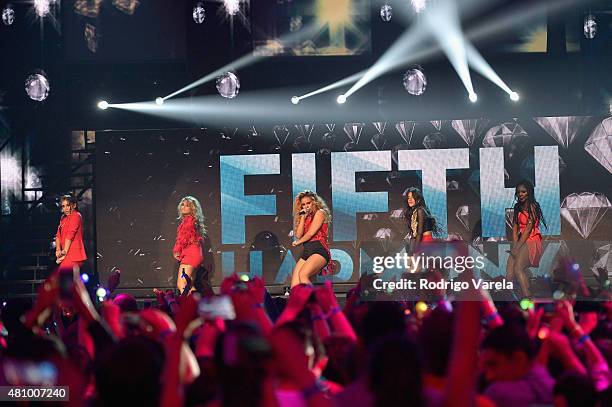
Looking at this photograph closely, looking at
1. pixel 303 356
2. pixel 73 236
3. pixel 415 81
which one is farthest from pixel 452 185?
pixel 303 356

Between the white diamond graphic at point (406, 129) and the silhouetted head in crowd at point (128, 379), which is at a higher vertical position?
the white diamond graphic at point (406, 129)

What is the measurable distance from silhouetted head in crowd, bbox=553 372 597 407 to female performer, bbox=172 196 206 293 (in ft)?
33.4

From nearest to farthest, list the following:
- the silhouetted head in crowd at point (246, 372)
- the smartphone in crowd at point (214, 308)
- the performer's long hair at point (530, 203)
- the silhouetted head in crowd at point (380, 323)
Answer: the silhouetted head in crowd at point (246, 372), the smartphone in crowd at point (214, 308), the silhouetted head in crowd at point (380, 323), the performer's long hair at point (530, 203)

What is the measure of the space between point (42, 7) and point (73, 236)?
327 cm

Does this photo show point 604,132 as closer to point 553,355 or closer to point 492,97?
point 492,97

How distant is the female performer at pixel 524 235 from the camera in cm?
1309

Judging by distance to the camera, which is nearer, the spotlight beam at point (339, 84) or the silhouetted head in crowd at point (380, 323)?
the silhouetted head in crowd at point (380, 323)

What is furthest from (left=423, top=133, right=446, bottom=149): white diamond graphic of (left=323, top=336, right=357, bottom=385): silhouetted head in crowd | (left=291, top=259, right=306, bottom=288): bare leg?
(left=323, top=336, right=357, bottom=385): silhouetted head in crowd

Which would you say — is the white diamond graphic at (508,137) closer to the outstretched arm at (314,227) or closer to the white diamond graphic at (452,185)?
the white diamond graphic at (452,185)

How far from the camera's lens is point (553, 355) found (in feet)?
11.9

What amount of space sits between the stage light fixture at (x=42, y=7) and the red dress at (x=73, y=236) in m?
2.88

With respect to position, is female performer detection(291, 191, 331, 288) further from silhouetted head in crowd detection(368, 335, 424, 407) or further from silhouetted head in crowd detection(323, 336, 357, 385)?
silhouetted head in crowd detection(368, 335, 424, 407)

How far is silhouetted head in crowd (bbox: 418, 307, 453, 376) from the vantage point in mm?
2988

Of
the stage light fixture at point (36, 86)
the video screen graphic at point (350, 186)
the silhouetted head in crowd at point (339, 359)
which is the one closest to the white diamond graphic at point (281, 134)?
the video screen graphic at point (350, 186)
